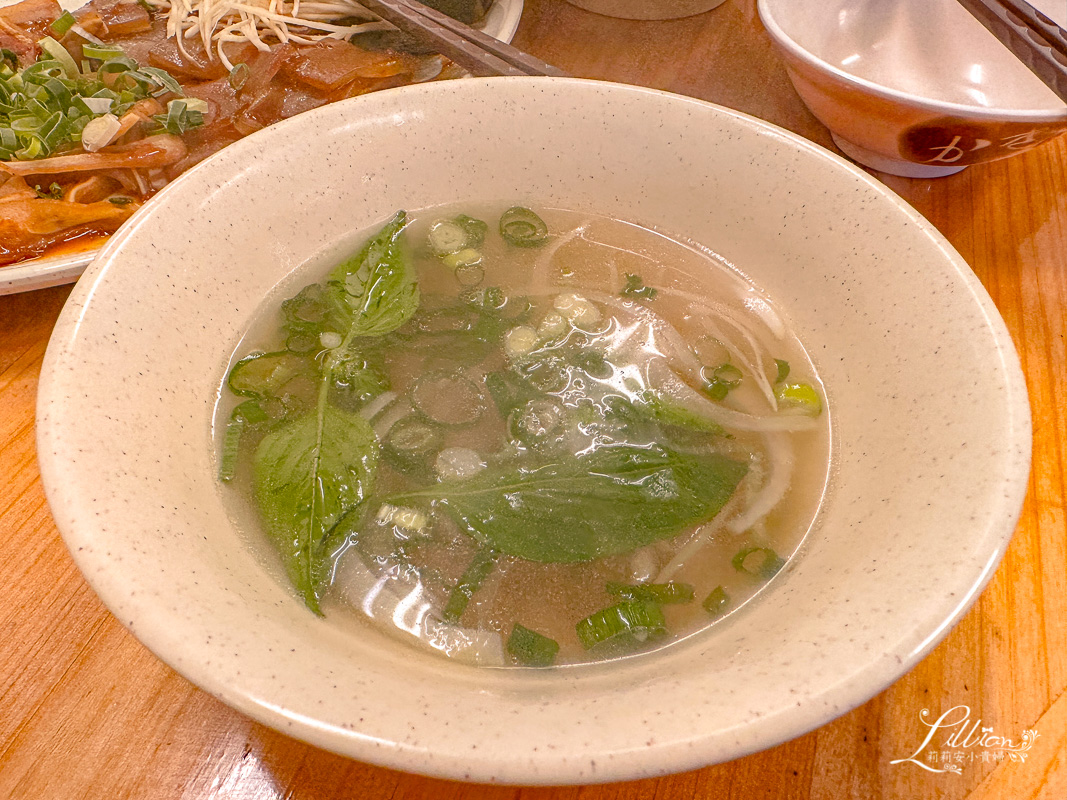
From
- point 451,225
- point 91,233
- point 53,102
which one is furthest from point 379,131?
point 53,102

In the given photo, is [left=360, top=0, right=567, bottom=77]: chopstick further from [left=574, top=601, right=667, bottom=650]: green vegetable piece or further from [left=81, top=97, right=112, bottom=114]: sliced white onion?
[left=574, top=601, right=667, bottom=650]: green vegetable piece

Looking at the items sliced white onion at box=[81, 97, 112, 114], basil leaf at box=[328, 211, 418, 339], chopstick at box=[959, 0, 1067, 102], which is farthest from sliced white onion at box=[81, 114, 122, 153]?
chopstick at box=[959, 0, 1067, 102]

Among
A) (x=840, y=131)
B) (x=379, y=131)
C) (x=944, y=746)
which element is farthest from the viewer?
(x=840, y=131)

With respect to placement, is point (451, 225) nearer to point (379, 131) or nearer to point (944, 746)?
point (379, 131)

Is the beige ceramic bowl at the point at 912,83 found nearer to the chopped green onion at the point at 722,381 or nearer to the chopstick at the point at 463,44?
the chopstick at the point at 463,44

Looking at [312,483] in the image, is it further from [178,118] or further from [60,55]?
[60,55]
